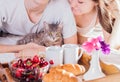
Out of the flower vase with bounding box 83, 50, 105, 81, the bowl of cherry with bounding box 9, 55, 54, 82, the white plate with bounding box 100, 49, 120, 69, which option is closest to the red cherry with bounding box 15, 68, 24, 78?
the bowl of cherry with bounding box 9, 55, 54, 82

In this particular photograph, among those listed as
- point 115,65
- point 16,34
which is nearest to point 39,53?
point 16,34

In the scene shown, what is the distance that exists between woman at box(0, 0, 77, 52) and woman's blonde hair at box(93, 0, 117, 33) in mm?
196

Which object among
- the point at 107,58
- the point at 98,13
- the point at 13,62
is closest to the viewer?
the point at 13,62

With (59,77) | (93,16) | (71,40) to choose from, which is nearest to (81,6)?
(93,16)

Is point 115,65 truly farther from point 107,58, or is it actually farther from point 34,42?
point 34,42

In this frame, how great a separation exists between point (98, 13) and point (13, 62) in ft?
2.14

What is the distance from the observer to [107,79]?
129cm

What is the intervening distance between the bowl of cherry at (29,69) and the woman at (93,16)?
0.40 metres

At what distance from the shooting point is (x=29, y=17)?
1526 mm

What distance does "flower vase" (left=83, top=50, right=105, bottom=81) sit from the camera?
1.35 m

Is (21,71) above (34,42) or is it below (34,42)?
below

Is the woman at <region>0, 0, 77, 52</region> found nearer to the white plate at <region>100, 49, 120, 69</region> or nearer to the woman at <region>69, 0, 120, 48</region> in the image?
the woman at <region>69, 0, 120, 48</region>

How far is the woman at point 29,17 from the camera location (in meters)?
1.49

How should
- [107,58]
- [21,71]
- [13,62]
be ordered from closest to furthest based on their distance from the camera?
[21,71]
[13,62]
[107,58]
